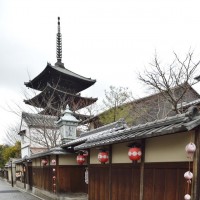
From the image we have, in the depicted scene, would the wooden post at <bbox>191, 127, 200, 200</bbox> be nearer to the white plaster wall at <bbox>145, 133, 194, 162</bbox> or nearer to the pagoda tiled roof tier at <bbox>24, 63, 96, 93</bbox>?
the white plaster wall at <bbox>145, 133, 194, 162</bbox>

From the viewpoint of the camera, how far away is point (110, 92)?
2938cm

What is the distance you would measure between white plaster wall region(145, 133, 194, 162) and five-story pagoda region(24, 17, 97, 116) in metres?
22.6

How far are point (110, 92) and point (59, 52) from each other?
14181mm

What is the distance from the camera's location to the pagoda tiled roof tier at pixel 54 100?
29.6 metres

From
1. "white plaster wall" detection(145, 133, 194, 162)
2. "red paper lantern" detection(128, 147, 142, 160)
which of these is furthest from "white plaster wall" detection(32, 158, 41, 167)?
"white plaster wall" detection(145, 133, 194, 162)

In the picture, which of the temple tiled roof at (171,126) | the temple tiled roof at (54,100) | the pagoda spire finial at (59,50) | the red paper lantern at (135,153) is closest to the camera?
the temple tiled roof at (171,126)

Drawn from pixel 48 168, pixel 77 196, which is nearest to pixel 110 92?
pixel 48 168

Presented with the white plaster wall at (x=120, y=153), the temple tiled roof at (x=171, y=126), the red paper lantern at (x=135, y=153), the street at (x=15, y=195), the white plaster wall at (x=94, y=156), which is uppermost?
the temple tiled roof at (x=171, y=126)

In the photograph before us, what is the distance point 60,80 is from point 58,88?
1.57 m

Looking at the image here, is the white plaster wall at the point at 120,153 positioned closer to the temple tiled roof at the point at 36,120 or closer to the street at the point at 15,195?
the street at the point at 15,195

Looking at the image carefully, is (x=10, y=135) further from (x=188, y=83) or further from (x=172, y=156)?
(x=172, y=156)

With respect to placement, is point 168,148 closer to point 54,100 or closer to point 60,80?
point 54,100

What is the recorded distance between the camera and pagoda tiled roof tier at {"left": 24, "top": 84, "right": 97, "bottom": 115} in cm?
2959

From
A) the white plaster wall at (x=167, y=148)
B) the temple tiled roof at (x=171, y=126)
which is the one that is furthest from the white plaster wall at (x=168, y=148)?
the temple tiled roof at (x=171, y=126)
